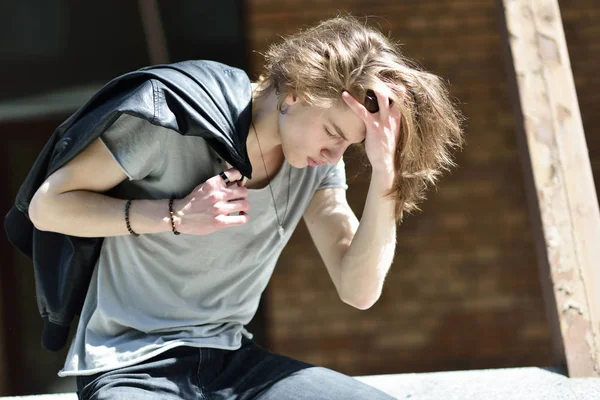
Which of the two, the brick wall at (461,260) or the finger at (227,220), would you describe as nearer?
the finger at (227,220)

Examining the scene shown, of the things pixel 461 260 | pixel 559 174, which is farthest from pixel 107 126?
pixel 461 260

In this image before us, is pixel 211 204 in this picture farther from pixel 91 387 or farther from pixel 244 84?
pixel 91 387

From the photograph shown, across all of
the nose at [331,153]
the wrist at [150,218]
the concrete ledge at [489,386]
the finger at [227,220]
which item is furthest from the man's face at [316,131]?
the concrete ledge at [489,386]

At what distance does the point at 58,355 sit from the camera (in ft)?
14.3

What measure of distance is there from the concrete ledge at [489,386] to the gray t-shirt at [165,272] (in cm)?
70

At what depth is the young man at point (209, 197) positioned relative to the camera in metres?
1.71

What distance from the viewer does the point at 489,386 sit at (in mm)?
2383

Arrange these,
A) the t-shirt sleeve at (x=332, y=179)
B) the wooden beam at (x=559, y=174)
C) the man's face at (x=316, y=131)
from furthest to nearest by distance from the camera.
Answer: the wooden beam at (x=559, y=174)
the t-shirt sleeve at (x=332, y=179)
the man's face at (x=316, y=131)

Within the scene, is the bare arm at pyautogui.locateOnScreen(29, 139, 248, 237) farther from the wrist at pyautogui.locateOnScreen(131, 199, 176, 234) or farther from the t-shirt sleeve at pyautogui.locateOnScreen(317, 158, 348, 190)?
the t-shirt sleeve at pyautogui.locateOnScreen(317, 158, 348, 190)

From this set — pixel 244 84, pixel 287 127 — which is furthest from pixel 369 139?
pixel 244 84

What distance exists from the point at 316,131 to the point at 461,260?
353 cm

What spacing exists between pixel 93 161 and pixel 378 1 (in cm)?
359

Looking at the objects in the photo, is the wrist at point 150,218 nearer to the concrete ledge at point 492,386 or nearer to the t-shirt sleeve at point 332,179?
the t-shirt sleeve at point 332,179

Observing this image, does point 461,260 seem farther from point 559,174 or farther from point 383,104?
point 383,104
